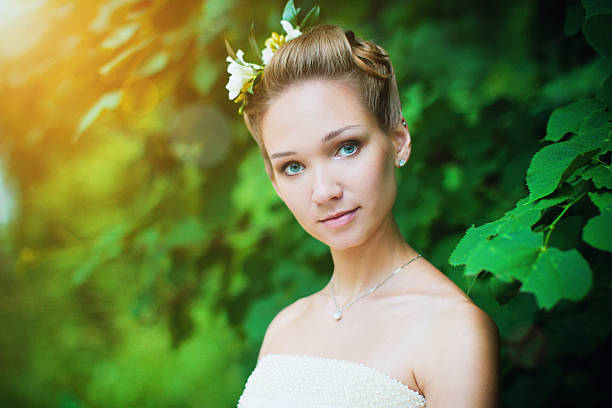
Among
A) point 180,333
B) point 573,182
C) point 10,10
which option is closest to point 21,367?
point 180,333

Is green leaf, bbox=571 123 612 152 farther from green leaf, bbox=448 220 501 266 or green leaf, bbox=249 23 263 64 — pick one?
green leaf, bbox=249 23 263 64

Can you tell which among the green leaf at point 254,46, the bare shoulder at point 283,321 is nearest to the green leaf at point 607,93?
the green leaf at point 254,46

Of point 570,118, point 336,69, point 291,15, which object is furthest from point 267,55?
point 570,118

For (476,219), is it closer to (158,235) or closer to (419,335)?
(419,335)

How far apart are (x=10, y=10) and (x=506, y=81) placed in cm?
381

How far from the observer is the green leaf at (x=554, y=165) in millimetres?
1161

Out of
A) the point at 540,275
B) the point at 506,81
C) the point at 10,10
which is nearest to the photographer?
the point at 540,275

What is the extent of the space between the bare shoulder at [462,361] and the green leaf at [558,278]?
0.51 metres

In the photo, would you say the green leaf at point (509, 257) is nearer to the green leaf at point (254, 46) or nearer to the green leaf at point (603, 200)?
the green leaf at point (603, 200)

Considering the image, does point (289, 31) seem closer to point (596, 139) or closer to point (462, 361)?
point (596, 139)

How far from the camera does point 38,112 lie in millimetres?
2578

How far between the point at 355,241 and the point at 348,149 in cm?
28

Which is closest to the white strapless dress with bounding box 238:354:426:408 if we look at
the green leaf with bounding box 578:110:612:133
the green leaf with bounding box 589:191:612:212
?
the green leaf with bounding box 589:191:612:212

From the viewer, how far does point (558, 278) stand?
0.90m
